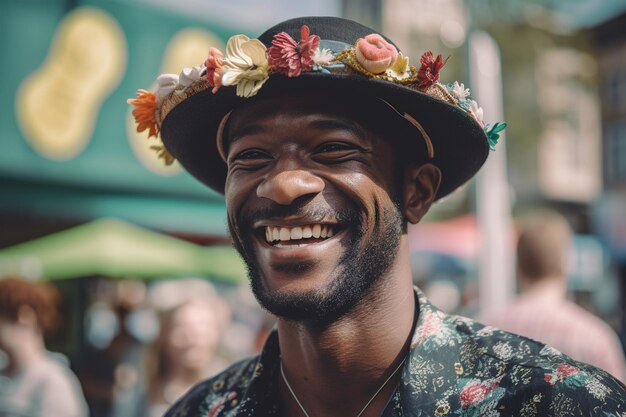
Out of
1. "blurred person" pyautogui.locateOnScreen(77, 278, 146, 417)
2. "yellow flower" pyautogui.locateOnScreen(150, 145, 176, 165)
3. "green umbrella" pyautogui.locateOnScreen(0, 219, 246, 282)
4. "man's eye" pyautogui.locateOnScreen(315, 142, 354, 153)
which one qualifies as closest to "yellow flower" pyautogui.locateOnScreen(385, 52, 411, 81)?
"man's eye" pyautogui.locateOnScreen(315, 142, 354, 153)

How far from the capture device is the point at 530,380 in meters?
1.67

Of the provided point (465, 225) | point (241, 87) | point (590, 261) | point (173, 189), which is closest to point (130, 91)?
point (173, 189)

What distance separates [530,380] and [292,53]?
100 centimetres

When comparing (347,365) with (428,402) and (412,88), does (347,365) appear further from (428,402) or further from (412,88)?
(412,88)

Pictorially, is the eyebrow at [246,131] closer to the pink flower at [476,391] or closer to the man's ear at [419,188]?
the man's ear at [419,188]

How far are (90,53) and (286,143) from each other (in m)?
6.70

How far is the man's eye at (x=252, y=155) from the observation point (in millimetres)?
1936

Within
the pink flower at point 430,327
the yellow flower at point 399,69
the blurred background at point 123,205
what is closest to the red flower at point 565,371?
the pink flower at point 430,327

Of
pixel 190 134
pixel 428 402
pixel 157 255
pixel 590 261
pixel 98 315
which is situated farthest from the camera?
pixel 590 261

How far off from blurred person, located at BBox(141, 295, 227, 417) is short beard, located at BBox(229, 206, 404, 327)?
2.68m

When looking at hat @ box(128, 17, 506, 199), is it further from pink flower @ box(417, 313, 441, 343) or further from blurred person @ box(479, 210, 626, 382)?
blurred person @ box(479, 210, 626, 382)

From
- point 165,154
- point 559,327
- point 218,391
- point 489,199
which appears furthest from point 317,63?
point 489,199

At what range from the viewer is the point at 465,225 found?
445 inches

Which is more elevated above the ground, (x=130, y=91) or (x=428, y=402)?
(x=130, y=91)
